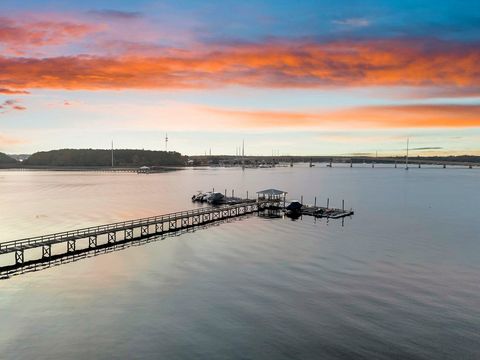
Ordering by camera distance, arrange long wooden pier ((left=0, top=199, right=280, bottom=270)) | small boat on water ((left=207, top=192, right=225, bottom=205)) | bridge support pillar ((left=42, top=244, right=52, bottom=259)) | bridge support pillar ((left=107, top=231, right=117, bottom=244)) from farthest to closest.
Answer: small boat on water ((left=207, top=192, right=225, bottom=205)) < bridge support pillar ((left=107, top=231, right=117, bottom=244)) < bridge support pillar ((left=42, top=244, right=52, bottom=259)) < long wooden pier ((left=0, top=199, right=280, bottom=270))

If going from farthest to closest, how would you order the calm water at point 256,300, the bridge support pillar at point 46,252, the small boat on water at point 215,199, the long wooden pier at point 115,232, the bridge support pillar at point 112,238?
the small boat on water at point 215,199 < the bridge support pillar at point 112,238 < the bridge support pillar at point 46,252 < the long wooden pier at point 115,232 < the calm water at point 256,300

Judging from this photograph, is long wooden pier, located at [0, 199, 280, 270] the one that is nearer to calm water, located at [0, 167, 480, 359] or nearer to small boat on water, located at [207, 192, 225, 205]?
calm water, located at [0, 167, 480, 359]

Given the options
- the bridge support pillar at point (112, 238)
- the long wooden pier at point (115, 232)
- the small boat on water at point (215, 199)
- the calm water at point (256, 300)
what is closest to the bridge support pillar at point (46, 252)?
the long wooden pier at point (115, 232)

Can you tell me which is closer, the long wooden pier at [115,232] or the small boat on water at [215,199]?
the long wooden pier at [115,232]

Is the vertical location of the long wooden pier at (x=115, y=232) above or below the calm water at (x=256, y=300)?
above

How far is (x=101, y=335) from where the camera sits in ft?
92.0

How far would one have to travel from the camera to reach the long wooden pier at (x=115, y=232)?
46469mm

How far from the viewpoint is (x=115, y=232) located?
58.8m

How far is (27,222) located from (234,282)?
5527 centimetres

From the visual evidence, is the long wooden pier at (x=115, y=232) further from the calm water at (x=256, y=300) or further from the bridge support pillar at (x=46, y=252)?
the calm water at (x=256, y=300)

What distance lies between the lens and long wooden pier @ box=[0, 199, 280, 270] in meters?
46.5

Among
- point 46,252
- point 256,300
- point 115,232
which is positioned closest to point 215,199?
point 115,232

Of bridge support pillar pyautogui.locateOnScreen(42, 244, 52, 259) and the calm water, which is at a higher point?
bridge support pillar pyautogui.locateOnScreen(42, 244, 52, 259)

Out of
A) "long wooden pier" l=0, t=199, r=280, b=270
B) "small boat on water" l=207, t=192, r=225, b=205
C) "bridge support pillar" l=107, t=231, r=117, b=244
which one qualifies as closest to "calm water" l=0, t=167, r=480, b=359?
"long wooden pier" l=0, t=199, r=280, b=270
